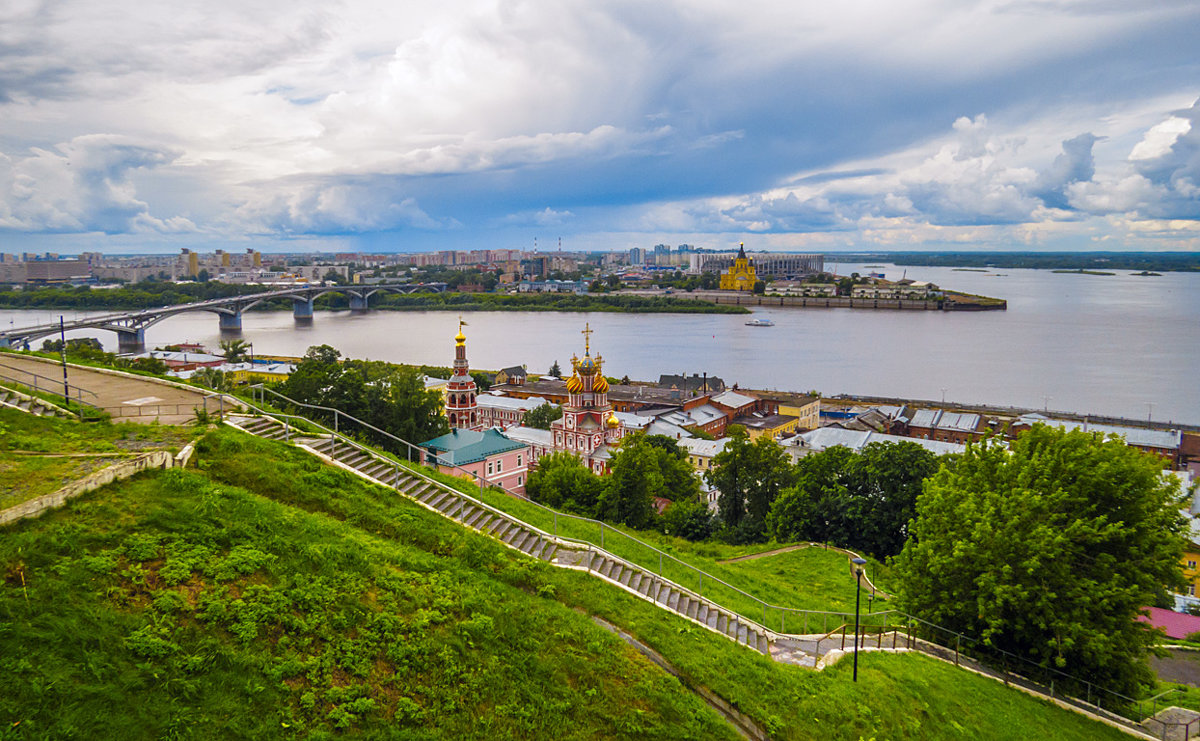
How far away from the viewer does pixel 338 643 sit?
252 inches

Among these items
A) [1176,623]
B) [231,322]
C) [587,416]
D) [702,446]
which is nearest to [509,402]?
[702,446]

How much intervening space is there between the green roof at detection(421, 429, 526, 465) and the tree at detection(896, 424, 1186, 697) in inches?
582

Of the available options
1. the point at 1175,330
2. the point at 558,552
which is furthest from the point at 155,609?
the point at 1175,330

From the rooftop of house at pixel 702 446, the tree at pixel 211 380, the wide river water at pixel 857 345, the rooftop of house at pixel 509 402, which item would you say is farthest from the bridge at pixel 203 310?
the rooftop of house at pixel 702 446

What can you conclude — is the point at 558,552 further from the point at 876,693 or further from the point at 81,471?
the point at 81,471

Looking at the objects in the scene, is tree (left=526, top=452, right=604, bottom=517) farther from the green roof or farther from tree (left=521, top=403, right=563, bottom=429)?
tree (left=521, top=403, right=563, bottom=429)

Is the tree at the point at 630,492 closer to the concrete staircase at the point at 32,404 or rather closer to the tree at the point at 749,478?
the tree at the point at 749,478

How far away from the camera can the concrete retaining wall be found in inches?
256

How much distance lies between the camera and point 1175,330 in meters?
79.5

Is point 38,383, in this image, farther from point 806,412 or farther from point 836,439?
point 806,412

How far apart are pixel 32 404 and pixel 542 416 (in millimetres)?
30683

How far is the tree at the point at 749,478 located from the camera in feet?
74.1

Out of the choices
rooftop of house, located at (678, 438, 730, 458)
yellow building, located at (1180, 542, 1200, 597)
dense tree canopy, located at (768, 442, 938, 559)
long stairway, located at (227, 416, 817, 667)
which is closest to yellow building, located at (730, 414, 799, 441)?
rooftop of house, located at (678, 438, 730, 458)

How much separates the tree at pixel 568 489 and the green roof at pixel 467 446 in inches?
86.0
